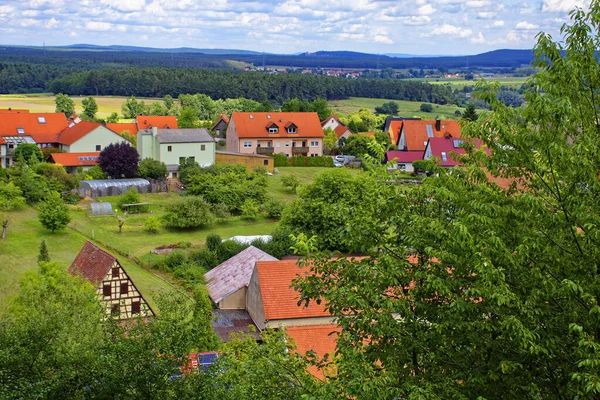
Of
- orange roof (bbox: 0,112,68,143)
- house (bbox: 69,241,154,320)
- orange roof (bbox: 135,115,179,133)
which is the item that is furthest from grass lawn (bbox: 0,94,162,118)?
house (bbox: 69,241,154,320)

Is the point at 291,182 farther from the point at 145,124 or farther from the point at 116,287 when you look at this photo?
the point at 116,287

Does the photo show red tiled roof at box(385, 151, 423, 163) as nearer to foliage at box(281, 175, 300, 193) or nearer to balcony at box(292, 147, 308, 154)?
balcony at box(292, 147, 308, 154)

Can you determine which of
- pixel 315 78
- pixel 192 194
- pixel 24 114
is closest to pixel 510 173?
pixel 192 194

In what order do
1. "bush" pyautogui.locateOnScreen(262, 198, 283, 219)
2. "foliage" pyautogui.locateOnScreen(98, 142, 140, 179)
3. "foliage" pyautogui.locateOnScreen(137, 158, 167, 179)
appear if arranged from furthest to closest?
"foliage" pyautogui.locateOnScreen(137, 158, 167, 179), "foliage" pyautogui.locateOnScreen(98, 142, 140, 179), "bush" pyautogui.locateOnScreen(262, 198, 283, 219)

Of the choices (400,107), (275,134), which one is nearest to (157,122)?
(275,134)

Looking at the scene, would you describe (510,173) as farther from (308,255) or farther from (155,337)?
(155,337)

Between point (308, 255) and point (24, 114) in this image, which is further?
point (24, 114)
